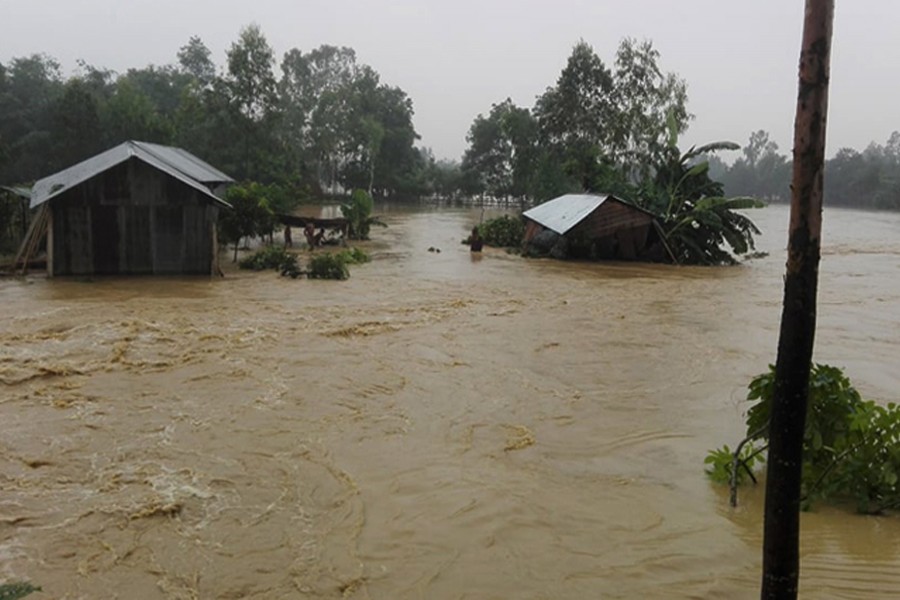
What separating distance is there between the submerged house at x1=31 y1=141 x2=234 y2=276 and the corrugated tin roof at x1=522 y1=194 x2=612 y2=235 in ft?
38.0

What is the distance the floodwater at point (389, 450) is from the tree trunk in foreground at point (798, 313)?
1983 mm

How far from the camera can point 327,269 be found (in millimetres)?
18547

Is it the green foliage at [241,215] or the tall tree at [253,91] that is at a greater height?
the tall tree at [253,91]

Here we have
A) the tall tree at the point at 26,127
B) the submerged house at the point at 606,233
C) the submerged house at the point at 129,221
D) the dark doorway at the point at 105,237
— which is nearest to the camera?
the submerged house at the point at 129,221

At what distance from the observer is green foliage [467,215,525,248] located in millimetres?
29219

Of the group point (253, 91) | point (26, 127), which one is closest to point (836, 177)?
point (253, 91)

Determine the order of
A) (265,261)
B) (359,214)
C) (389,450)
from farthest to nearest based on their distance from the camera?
1. (359,214)
2. (265,261)
3. (389,450)

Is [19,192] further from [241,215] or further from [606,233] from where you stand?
[606,233]

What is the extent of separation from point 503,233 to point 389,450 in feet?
75.5

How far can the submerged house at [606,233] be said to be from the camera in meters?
24.3

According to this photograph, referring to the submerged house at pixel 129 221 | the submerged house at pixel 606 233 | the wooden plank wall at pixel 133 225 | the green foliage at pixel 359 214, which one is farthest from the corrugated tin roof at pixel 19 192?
the submerged house at pixel 606 233

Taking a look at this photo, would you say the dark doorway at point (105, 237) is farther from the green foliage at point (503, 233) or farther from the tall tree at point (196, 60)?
the tall tree at point (196, 60)

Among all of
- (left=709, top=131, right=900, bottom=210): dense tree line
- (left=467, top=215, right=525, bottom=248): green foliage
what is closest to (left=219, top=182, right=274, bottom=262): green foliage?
(left=467, top=215, right=525, bottom=248): green foliage

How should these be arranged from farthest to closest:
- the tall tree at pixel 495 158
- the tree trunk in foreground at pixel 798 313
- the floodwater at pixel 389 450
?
1. the tall tree at pixel 495 158
2. the floodwater at pixel 389 450
3. the tree trunk in foreground at pixel 798 313
